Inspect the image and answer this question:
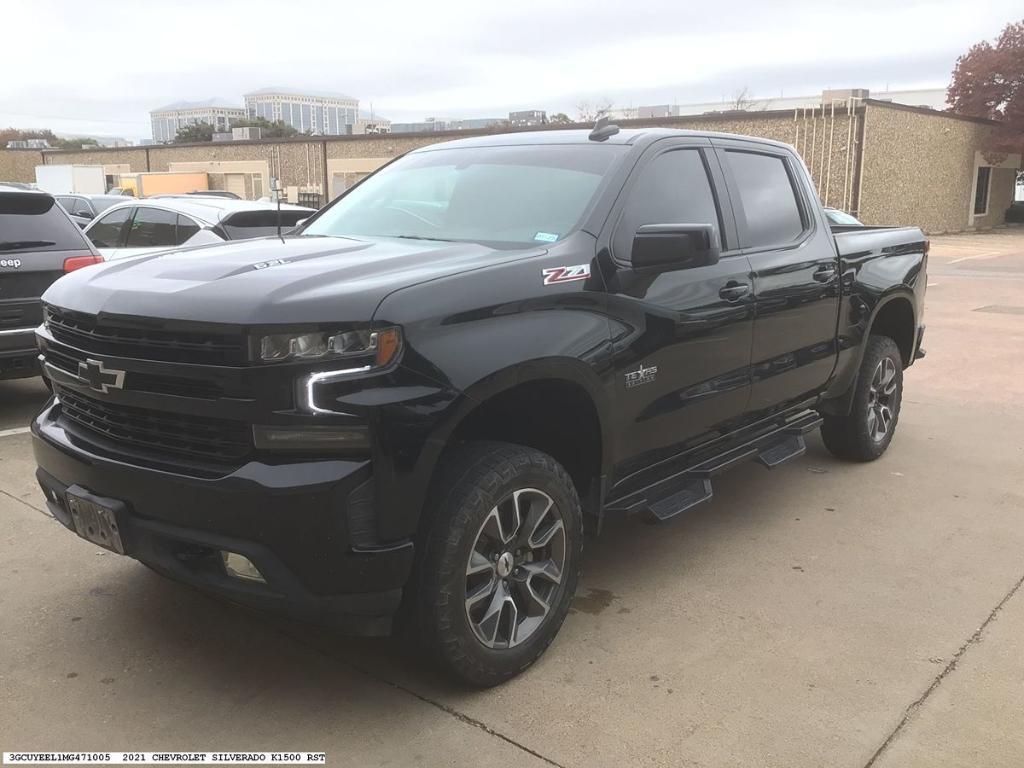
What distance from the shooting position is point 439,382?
2721 millimetres

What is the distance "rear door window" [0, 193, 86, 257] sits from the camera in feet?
19.8

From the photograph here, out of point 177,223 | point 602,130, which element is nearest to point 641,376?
point 602,130

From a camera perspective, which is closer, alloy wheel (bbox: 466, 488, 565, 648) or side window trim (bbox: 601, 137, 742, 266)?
alloy wheel (bbox: 466, 488, 565, 648)

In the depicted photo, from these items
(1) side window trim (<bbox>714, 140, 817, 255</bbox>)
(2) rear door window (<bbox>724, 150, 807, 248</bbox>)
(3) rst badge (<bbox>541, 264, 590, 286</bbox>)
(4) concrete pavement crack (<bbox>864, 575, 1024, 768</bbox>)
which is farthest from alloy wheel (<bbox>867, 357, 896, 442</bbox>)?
(3) rst badge (<bbox>541, 264, 590, 286</bbox>)

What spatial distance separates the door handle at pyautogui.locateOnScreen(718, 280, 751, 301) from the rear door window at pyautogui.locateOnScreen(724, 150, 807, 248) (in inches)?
A: 11.1

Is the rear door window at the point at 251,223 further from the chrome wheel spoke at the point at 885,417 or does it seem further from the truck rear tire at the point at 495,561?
the truck rear tire at the point at 495,561

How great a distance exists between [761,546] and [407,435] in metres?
2.44

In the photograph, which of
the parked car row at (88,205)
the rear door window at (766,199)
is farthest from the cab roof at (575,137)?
the parked car row at (88,205)

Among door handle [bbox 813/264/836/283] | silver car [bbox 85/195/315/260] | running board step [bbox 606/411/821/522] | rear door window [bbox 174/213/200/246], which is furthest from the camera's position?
rear door window [bbox 174/213/200/246]

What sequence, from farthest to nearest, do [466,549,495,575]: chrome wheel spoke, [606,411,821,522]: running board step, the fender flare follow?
1. the fender flare
2. [606,411,821,522]: running board step
3. [466,549,495,575]: chrome wheel spoke

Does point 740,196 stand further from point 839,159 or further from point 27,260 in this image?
point 839,159

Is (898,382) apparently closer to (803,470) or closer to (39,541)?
(803,470)

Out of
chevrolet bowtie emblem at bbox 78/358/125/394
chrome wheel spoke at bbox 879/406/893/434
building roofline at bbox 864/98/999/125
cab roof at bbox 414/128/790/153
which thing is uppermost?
building roofline at bbox 864/98/999/125

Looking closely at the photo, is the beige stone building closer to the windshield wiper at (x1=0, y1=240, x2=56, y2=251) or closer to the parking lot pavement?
the windshield wiper at (x1=0, y1=240, x2=56, y2=251)
